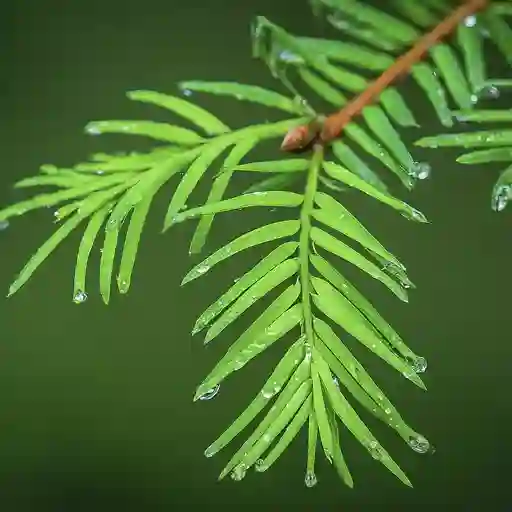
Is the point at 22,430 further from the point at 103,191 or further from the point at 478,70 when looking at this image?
the point at 478,70

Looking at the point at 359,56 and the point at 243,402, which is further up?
the point at 359,56

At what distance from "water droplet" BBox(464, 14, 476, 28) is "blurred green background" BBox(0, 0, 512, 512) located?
123 millimetres

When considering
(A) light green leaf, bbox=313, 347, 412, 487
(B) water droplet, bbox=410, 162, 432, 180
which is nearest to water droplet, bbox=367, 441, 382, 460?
(A) light green leaf, bbox=313, 347, 412, 487

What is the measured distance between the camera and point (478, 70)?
30 centimetres

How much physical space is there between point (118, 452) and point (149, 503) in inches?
1.5

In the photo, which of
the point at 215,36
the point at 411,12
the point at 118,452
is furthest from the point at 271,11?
the point at 118,452

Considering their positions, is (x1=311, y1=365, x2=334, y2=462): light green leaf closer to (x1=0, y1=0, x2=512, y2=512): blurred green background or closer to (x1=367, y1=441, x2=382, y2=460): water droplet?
(x1=367, y1=441, x2=382, y2=460): water droplet

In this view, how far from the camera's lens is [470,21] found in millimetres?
305

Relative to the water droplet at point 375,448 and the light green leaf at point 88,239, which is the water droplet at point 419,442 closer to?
the water droplet at point 375,448

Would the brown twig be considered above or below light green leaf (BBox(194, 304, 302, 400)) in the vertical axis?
above

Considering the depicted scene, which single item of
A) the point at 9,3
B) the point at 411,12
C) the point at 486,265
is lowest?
the point at 486,265

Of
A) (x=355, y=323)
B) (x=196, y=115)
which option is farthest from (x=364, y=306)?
(x=196, y=115)

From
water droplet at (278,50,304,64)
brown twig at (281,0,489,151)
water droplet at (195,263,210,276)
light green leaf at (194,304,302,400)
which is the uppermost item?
water droplet at (278,50,304,64)

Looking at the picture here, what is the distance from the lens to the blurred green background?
431 mm
